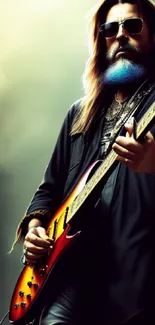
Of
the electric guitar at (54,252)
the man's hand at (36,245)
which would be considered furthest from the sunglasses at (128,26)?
the man's hand at (36,245)

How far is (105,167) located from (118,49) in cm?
34

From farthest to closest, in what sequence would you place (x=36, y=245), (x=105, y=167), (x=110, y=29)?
(x=110, y=29)
(x=36, y=245)
(x=105, y=167)

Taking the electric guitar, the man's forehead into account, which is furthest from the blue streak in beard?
the electric guitar

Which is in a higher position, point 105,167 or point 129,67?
point 129,67

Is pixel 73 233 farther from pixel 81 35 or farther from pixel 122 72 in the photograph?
pixel 81 35

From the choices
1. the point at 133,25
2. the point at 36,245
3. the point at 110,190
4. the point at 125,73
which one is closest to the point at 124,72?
the point at 125,73

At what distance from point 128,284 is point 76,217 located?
16cm

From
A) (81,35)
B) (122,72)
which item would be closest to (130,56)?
(122,72)

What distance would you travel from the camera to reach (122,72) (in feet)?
3.36

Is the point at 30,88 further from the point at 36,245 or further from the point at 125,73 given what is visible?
the point at 36,245

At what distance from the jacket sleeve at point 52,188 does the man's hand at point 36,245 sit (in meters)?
0.05

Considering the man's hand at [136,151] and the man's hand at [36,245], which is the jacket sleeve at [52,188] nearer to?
the man's hand at [36,245]

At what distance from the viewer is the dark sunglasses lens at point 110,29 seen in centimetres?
104

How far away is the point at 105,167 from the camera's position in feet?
2.70
